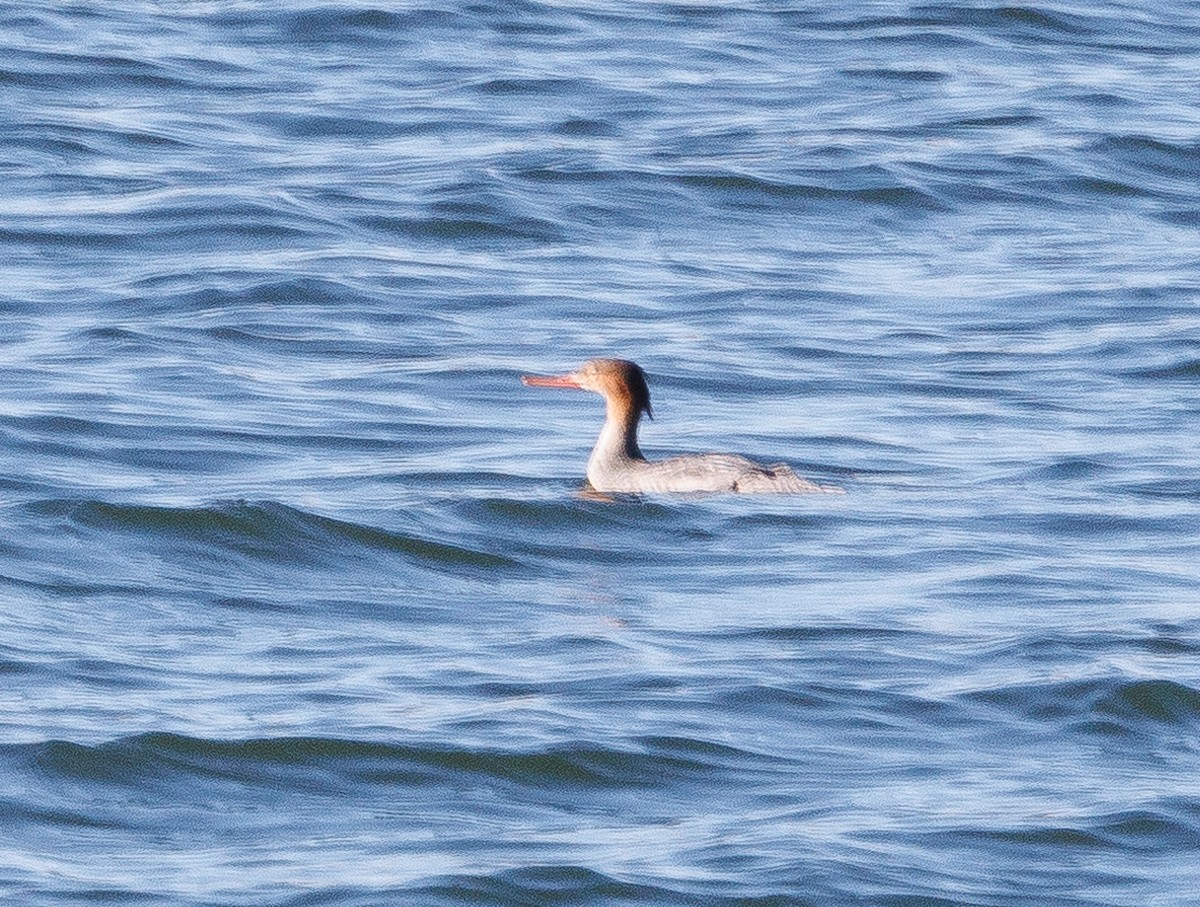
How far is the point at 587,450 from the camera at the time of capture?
1157 centimetres

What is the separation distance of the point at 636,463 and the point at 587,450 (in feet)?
2.77

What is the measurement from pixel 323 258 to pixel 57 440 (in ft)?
11.6

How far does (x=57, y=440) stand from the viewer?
10.8 m

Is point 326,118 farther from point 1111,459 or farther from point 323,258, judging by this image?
point 1111,459

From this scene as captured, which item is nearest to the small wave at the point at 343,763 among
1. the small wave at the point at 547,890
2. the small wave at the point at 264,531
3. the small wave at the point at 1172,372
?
the small wave at the point at 547,890

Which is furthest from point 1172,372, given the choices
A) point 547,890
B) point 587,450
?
point 547,890

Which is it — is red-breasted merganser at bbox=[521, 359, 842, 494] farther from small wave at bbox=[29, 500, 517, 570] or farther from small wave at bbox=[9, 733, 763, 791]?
small wave at bbox=[9, 733, 763, 791]

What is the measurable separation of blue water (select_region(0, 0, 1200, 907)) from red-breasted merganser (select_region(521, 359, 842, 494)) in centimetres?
12

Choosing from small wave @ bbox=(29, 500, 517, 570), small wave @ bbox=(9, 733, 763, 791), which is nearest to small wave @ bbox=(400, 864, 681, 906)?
small wave @ bbox=(9, 733, 763, 791)

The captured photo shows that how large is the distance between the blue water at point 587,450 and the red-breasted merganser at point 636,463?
12 cm

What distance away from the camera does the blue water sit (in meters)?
6.66

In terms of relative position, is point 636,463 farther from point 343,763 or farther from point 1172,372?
point 343,763

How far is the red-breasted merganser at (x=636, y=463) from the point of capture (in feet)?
33.9

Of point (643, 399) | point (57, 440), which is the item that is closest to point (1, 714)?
point (57, 440)
